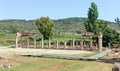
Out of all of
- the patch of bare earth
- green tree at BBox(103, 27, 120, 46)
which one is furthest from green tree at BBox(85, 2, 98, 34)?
the patch of bare earth

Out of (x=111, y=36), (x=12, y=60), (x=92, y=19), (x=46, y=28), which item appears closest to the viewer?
(x=12, y=60)

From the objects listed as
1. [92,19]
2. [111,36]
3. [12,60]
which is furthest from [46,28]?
[12,60]

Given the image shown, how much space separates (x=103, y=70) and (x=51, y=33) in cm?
4831

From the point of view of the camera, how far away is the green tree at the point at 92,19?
6794cm

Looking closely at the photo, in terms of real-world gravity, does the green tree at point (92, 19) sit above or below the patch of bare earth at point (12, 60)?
above

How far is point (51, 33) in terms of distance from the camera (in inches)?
2749

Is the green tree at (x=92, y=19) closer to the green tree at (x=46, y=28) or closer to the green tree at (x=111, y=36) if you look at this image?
the green tree at (x=46, y=28)

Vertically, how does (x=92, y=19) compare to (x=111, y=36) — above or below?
above

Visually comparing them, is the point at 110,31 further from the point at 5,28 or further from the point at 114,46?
the point at 5,28

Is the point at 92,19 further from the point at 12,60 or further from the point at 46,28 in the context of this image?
the point at 12,60

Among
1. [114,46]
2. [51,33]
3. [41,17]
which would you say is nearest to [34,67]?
[114,46]

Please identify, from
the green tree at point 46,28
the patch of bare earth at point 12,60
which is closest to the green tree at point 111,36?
the green tree at point 46,28

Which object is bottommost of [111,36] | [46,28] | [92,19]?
[111,36]

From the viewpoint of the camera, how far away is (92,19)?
6894 centimetres
